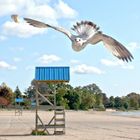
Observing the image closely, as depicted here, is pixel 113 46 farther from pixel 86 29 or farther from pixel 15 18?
pixel 15 18

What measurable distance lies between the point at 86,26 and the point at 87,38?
29 centimetres

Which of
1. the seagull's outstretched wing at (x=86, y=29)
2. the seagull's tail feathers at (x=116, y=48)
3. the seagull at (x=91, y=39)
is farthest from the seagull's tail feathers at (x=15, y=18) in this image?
the seagull's tail feathers at (x=116, y=48)

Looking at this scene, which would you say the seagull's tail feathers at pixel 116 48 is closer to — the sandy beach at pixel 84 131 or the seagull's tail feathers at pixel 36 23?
the seagull's tail feathers at pixel 36 23

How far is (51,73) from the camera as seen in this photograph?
79.3 ft

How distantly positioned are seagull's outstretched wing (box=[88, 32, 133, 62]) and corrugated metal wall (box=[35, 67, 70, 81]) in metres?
16.2

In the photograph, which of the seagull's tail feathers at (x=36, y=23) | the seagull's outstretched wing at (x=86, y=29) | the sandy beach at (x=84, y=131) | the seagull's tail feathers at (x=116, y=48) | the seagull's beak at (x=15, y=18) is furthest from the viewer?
the sandy beach at (x=84, y=131)

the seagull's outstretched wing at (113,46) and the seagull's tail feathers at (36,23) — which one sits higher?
the seagull's tail feathers at (36,23)

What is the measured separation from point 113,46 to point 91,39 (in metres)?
0.43

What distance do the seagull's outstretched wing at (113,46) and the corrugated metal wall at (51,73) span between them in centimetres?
1621

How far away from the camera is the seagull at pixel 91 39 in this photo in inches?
281

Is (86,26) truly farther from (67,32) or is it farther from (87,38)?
(67,32)

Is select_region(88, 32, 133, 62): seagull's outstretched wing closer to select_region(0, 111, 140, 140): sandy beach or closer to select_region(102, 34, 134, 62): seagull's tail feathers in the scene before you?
select_region(102, 34, 134, 62): seagull's tail feathers

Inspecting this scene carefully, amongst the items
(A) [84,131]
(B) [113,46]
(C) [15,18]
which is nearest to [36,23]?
(C) [15,18]

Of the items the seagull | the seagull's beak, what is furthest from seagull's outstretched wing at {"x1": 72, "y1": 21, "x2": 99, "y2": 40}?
the seagull's beak
